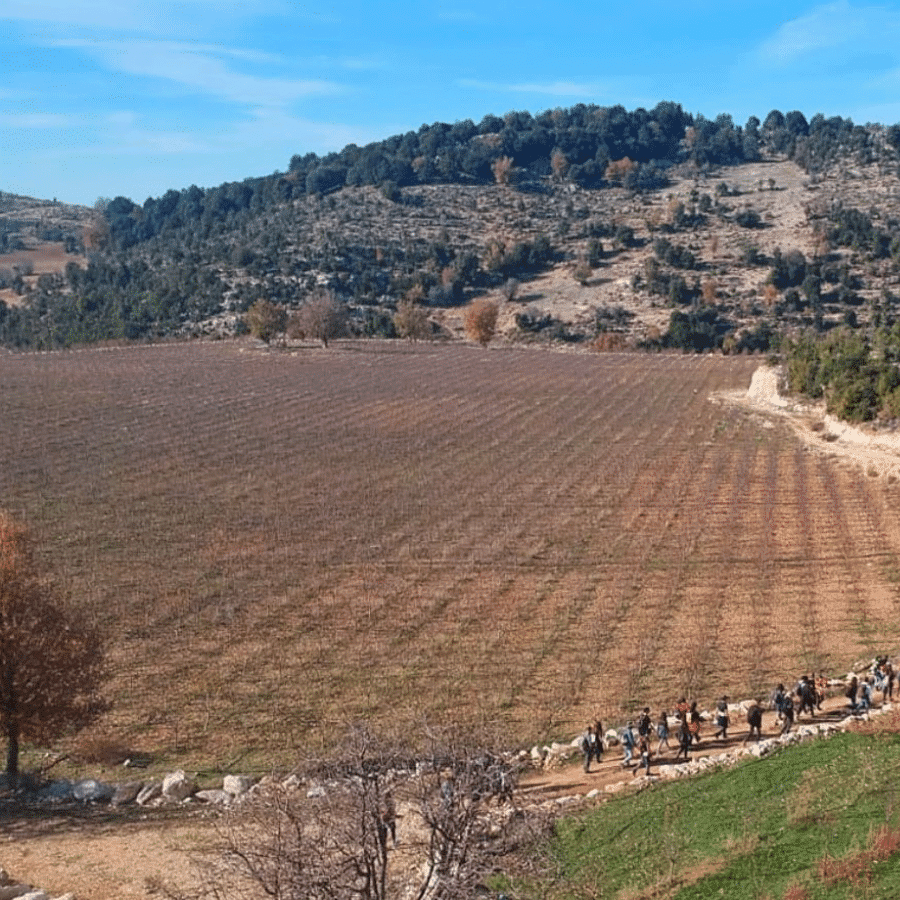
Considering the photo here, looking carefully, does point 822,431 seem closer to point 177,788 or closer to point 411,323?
point 177,788

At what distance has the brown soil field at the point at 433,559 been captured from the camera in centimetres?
2480

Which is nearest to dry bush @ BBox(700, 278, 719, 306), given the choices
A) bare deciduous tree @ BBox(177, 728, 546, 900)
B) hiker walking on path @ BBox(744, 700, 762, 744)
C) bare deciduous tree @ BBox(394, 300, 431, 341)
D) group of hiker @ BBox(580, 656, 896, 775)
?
bare deciduous tree @ BBox(394, 300, 431, 341)

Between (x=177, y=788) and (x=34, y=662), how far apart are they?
3959 mm

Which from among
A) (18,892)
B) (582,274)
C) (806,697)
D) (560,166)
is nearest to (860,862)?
(806,697)

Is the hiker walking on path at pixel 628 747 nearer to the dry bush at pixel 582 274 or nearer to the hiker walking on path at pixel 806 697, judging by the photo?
the hiker walking on path at pixel 806 697

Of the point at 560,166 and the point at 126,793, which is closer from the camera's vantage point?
the point at 126,793

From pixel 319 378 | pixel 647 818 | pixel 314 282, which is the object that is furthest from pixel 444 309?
pixel 647 818

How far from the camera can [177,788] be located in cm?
2000

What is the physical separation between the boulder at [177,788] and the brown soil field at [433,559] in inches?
49.1

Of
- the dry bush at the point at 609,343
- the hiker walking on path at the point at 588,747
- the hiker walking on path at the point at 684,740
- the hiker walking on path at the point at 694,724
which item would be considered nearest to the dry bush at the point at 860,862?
the hiker walking on path at the point at 684,740

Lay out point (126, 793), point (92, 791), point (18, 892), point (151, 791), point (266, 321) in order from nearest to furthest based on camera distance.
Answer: point (18, 892) → point (151, 791) → point (126, 793) → point (92, 791) → point (266, 321)

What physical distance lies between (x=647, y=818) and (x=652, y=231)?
142 metres

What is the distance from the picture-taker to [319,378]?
8619 centimetres

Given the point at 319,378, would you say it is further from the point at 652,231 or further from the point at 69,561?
the point at 652,231
